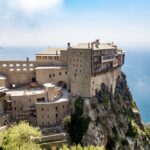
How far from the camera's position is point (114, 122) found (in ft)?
235

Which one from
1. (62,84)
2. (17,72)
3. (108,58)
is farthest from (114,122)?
(17,72)

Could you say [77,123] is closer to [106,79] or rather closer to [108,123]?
[108,123]

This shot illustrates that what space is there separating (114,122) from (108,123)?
359 cm

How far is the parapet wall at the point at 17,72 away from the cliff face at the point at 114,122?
15876 mm

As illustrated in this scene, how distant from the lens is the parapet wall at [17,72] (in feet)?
230

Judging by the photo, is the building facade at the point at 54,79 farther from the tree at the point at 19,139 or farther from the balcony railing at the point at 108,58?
the tree at the point at 19,139

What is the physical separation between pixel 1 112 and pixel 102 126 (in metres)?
21.7

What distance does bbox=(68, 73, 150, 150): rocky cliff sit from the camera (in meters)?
61.7

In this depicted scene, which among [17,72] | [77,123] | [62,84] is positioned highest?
[17,72]

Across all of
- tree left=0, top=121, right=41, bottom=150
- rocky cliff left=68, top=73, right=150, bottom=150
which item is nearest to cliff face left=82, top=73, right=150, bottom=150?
rocky cliff left=68, top=73, right=150, bottom=150

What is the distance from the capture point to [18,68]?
70.8m

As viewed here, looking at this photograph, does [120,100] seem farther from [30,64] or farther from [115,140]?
[30,64]

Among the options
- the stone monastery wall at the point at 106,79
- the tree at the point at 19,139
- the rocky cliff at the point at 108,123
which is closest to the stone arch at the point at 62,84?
the rocky cliff at the point at 108,123

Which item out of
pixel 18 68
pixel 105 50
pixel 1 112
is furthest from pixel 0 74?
pixel 105 50
